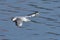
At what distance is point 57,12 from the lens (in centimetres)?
2014

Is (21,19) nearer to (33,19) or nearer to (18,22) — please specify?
(18,22)

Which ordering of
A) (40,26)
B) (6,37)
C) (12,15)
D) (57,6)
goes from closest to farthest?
(6,37) → (40,26) → (12,15) → (57,6)

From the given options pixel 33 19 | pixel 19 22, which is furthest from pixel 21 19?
pixel 33 19

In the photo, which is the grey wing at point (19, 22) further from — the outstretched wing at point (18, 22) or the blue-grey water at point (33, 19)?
the blue-grey water at point (33, 19)

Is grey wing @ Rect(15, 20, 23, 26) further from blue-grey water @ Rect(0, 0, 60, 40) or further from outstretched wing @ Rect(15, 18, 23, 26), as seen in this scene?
blue-grey water @ Rect(0, 0, 60, 40)

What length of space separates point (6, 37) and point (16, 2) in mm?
4815

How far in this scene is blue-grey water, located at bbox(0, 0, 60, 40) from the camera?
692 inches

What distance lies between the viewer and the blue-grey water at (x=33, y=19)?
17.6m

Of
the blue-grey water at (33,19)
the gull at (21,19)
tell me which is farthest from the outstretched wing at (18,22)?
the blue-grey water at (33,19)

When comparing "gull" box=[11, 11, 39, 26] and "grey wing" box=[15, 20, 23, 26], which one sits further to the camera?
"gull" box=[11, 11, 39, 26]

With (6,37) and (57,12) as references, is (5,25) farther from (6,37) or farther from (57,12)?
(57,12)

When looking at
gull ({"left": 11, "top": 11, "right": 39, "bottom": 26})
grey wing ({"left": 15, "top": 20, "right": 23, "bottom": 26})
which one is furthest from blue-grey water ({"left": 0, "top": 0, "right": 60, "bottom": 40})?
grey wing ({"left": 15, "top": 20, "right": 23, "bottom": 26})

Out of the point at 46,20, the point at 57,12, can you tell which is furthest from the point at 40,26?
the point at 57,12

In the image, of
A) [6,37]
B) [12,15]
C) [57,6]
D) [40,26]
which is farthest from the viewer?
[57,6]
